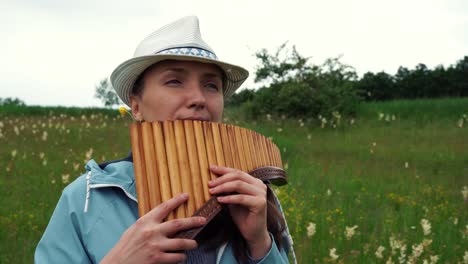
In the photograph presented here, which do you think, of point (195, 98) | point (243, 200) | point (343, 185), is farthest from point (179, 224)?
point (343, 185)

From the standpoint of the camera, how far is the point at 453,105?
16750 millimetres

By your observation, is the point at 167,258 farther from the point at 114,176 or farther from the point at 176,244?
the point at 114,176

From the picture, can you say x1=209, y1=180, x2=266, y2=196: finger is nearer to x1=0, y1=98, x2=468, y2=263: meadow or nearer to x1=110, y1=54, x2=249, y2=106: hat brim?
x1=110, y1=54, x2=249, y2=106: hat brim

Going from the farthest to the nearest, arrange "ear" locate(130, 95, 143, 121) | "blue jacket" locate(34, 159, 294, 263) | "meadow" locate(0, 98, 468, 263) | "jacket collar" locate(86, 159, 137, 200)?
"meadow" locate(0, 98, 468, 263) < "ear" locate(130, 95, 143, 121) < "jacket collar" locate(86, 159, 137, 200) < "blue jacket" locate(34, 159, 294, 263)

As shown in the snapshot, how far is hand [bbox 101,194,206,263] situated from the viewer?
1529 mm

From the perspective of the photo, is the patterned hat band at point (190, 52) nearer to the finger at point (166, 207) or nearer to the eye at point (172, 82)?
the eye at point (172, 82)

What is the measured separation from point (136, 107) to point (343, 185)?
5.36 metres

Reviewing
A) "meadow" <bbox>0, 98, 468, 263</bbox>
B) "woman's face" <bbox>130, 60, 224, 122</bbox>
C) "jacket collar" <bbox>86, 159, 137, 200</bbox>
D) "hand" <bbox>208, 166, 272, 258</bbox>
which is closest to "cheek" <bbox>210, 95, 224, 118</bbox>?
"woman's face" <bbox>130, 60, 224, 122</bbox>

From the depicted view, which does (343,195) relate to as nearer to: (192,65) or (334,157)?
(334,157)

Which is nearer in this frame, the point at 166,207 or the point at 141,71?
the point at 166,207

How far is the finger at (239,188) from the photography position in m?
1.70

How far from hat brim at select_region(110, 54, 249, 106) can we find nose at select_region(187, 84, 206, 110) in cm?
11

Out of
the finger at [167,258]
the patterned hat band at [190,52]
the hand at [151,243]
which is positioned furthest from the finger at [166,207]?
the patterned hat band at [190,52]

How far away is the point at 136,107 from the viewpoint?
2080 mm
